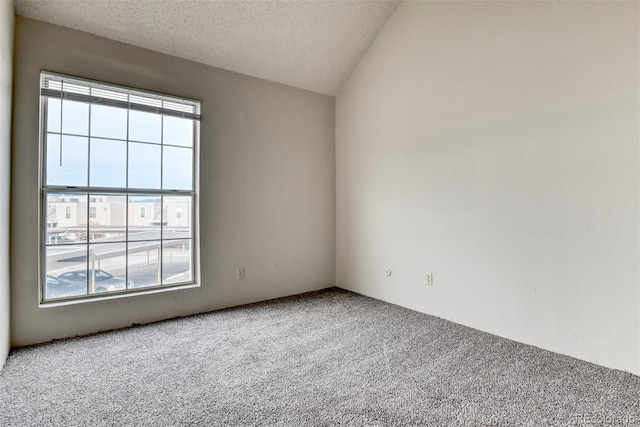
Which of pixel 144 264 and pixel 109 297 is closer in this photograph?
pixel 109 297

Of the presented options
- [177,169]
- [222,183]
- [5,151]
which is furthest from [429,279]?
[5,151]

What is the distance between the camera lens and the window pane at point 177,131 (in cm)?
318

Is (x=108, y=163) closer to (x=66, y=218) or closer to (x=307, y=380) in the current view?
(x=66, y=218)

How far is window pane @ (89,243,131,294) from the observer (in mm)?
2830

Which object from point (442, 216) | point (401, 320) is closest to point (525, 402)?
point (401, 320)

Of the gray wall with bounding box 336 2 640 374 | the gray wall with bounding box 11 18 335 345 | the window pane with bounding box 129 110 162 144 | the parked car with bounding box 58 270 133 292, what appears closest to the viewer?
the gray wall with bounding box 336 2 640 374

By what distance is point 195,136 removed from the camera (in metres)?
3.34

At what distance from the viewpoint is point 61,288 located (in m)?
2.71

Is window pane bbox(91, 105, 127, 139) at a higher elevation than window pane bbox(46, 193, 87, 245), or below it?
higher

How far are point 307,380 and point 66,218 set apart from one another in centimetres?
237

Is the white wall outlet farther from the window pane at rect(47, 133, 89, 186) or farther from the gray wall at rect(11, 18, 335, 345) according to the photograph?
the window pane at rect(47, 133, 89, 186)

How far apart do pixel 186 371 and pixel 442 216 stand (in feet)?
8.07

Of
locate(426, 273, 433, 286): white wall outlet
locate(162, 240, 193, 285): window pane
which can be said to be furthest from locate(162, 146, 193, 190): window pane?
locate(426, 273, 433, 286): white wall outlet

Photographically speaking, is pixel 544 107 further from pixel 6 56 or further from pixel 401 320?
pixel 6 56
